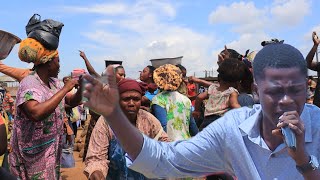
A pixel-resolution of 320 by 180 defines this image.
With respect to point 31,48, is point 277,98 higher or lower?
lower

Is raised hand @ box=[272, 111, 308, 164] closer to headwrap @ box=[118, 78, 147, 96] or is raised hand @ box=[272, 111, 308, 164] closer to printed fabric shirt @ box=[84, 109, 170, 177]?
printed fabric shirt @ box=[84, 109, 170, 177]

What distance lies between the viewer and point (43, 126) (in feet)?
11.7

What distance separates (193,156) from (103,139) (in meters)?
1.55

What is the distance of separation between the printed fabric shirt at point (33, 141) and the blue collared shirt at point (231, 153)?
6.21 feet

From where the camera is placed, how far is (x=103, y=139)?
11.0 ft

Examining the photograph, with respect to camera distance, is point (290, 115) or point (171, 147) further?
point (171, 147)

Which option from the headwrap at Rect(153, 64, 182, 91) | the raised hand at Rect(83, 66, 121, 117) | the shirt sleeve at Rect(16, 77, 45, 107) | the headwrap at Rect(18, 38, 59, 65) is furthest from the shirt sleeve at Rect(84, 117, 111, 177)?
the headwrap at Rect(153, 64, 182, 91)

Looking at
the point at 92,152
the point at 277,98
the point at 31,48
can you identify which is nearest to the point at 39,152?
the point at 92,152

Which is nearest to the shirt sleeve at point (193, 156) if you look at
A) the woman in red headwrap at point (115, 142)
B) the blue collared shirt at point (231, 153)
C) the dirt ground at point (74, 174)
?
the blue collared shirt at point (231, 153)

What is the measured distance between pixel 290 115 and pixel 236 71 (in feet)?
10.7

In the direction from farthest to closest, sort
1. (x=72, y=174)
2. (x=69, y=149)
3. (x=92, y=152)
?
1. (x=72, y=174)
2. (x=69, y=149)
3. (x=92, y=152)

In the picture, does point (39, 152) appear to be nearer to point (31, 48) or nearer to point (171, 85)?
point (31, 48)

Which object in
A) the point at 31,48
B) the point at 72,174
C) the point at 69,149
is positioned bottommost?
the point at 72,174

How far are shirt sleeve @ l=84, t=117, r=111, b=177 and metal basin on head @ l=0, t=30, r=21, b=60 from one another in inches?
34.1
